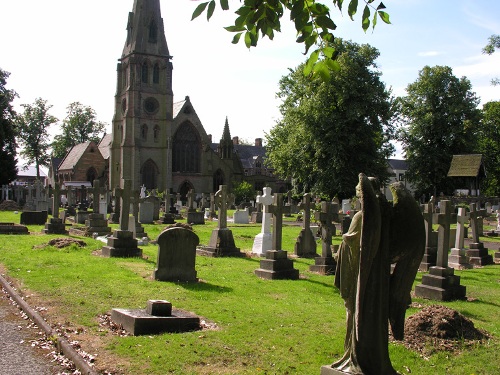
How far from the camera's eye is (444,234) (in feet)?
35.8

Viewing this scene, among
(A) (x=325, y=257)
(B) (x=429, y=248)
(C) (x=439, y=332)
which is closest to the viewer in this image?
(C) (x=439, y=332)

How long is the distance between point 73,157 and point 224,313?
67.9m

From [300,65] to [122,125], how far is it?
26227 mm

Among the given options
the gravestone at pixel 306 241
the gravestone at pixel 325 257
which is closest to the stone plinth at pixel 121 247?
the gravestone at pixel 306 241

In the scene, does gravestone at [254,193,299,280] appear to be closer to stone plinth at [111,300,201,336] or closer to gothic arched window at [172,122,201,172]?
stone plinth at [111,300,201,336]

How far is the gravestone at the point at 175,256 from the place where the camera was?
10922 mm

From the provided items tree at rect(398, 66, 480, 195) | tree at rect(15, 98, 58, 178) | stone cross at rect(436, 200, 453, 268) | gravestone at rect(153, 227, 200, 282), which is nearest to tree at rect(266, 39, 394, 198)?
tree at rect(398, 66, 480, 195)

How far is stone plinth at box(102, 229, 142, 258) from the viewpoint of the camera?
14.7 metres

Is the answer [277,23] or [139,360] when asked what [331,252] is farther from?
[277,23]

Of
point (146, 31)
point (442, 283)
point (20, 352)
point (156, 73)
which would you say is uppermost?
point (146, 31)

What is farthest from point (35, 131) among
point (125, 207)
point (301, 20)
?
point (301, 20)

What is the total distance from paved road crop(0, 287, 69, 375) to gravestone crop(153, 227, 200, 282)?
3183 mm

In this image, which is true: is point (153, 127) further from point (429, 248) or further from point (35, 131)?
point (429, 248)

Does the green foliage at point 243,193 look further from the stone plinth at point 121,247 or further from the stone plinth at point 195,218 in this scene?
the stone plinth at point 121,247
